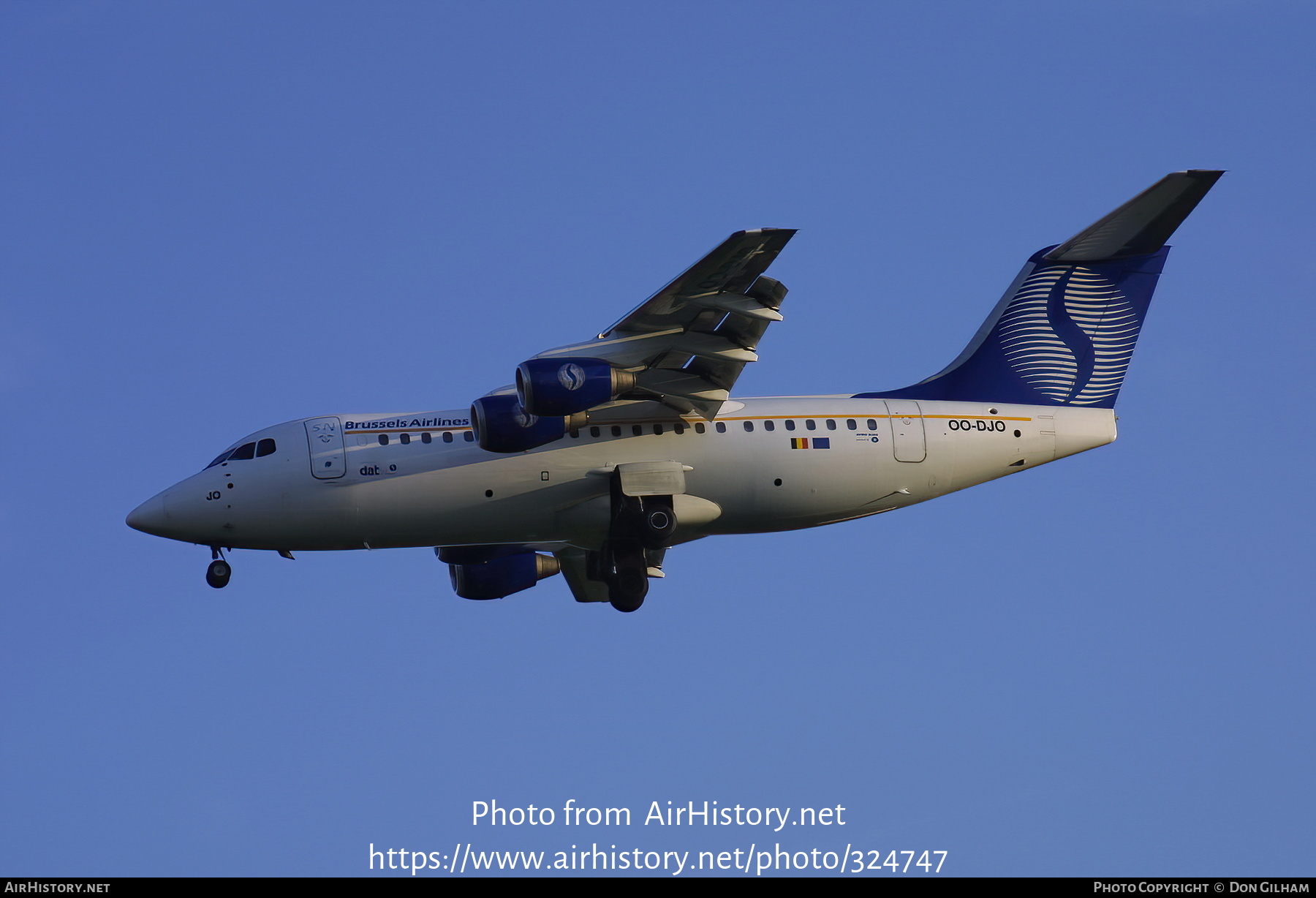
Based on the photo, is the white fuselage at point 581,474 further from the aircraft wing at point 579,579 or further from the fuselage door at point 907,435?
the aircraft wing at point 579,579

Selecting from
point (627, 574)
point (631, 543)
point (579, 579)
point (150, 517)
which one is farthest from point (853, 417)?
point (150, 517)

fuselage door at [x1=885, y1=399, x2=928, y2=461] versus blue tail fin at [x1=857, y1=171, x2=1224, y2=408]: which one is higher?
blue tail fin at [x1=857, y1=171, x2=1224, y2=408]

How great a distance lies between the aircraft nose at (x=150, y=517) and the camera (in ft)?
67.5

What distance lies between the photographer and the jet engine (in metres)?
24.0

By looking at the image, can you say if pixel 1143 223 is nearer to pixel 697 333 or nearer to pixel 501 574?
pixel 697 333

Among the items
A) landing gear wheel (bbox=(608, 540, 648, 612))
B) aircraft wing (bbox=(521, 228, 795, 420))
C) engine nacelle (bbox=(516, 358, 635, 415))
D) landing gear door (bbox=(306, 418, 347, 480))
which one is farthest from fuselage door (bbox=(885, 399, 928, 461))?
landing gear door (bbox=(306, 418, 347, 480))

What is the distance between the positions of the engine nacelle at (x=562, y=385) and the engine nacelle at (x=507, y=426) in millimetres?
398

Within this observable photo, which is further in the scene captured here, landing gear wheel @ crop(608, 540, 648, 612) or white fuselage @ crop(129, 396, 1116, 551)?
landing gear wheel @ crop(608, 540, 648, 612)

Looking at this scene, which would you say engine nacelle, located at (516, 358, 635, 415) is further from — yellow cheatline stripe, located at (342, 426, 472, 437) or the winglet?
the winglet

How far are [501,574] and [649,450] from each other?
13.3ft

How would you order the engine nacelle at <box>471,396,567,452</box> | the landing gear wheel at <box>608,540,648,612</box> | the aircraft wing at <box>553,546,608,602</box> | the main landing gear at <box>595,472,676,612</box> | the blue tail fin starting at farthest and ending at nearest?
the aircraft wing at <box>553,546,608,602</box> → the blue tail fin → the landing gear wheel at <box>608,540,648,612</box> → the main landing gear at <box>595,472,676,612</box> → the engine nacelle at <box>471,396,567,452</box>

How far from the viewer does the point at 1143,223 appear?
22.8m

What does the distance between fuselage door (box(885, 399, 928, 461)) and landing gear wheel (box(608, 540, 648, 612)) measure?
372cm
